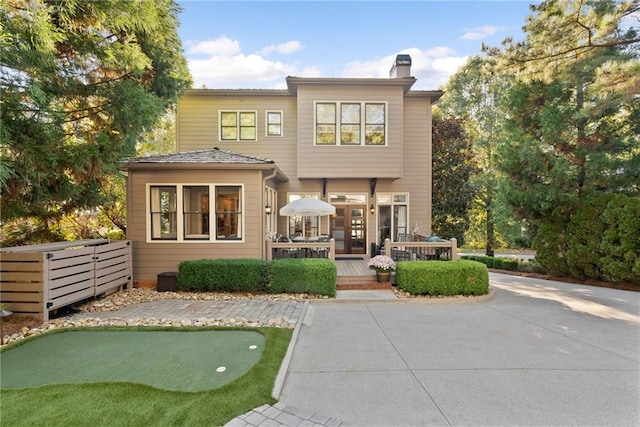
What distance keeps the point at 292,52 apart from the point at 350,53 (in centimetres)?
235

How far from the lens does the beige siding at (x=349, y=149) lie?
10.4m

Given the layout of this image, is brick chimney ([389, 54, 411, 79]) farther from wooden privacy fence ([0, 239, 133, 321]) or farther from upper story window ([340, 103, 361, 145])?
wooden privacy fence ([0, 239, 133, 321])

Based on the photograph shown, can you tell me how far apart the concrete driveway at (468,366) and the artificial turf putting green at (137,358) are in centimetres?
82

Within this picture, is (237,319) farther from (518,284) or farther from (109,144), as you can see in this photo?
(518,284)

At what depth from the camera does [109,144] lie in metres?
6.07

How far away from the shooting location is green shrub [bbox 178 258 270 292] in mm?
7172

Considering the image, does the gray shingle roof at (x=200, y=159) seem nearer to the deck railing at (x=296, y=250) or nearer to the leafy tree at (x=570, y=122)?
the deck railing at (x=296, y=250)

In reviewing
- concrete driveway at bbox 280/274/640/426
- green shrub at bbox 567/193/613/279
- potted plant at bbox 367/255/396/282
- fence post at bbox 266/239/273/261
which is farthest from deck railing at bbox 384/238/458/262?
green shrub at bbox 567/193/613/279

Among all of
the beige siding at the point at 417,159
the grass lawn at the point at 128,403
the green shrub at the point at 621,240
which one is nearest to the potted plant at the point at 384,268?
the beige siding at the point at 417,159

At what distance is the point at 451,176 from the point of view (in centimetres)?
1581

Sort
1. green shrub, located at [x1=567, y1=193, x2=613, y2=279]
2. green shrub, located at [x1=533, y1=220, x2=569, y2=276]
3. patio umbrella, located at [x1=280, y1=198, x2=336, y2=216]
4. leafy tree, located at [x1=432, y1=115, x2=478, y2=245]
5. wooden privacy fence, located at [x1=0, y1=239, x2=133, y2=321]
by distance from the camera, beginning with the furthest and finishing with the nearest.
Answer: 1. leafy tree, located at [x1=432, y1=115, x2=478, y2=245]
2. green shrub, located at [x1=533, y1=220, x2=569, y2=276]
3. green shrub, located at [x1=567, y1=193, x2=613, y2=279]
4. patio umbrella, located at [x1=280, y1=198, x2=336, y2=216]
5. wooden privacy fence, located at [x1=0, y1=239, x2=133, y2=321]

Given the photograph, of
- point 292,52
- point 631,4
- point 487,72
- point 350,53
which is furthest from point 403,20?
point 631,4

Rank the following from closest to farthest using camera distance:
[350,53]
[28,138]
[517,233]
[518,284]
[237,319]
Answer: [28,138] → [237,319] → [518,284] → [350,53] → [517,233]

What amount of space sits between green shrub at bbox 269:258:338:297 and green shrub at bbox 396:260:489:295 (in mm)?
1873
